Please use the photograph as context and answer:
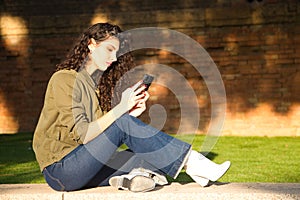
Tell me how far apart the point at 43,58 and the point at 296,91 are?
13.1 feet

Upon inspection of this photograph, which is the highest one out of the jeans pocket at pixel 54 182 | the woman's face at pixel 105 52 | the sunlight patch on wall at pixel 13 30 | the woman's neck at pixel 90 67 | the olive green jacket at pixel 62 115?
the woman's face at pixel 105 52

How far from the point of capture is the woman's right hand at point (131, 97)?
395 centimetres

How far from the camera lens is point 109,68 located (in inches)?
174

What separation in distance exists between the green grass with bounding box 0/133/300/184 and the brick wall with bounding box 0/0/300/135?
49cm

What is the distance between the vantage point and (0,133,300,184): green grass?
6203mm

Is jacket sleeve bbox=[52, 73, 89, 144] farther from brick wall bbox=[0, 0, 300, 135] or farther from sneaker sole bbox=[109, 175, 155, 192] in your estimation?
brick wall bbox=[0, 0, 300, 135]

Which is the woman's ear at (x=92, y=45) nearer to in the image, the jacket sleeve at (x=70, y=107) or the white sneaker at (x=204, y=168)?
the jacket sleeve at (x=70, y=107)

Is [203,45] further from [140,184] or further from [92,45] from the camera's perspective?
[140,184]

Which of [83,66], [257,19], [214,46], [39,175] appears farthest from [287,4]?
[83,66]

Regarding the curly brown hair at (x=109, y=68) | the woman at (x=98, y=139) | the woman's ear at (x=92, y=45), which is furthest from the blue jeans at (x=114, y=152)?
the woman's ear at (x=92, y=45)

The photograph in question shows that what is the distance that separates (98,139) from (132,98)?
1.02 ft

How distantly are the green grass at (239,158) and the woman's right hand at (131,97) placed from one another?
1806mm

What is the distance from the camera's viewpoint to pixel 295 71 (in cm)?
1020

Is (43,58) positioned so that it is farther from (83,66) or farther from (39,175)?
(83,66)
